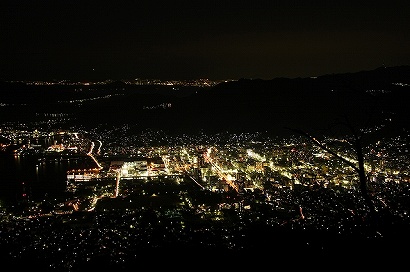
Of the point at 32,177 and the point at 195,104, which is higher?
the point at 195,104

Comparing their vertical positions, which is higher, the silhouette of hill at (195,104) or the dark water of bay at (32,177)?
the silhouette of hill at (195,104)

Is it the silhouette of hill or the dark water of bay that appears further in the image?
the silhouette of hill

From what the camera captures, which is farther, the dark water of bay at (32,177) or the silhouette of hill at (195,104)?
the silhouette of hill at (195,104)

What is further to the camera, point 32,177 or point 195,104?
Answer: point 195,104

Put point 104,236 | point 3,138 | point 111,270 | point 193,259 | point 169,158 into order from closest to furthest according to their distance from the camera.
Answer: point 193,259 < point 111,270 < point 104,236 < point 169,158 < point 3,138

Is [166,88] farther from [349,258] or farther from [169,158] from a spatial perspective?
[349,258]

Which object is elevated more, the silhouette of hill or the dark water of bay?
the silhouette of hill

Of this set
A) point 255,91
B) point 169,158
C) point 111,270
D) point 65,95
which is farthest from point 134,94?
point 111,270

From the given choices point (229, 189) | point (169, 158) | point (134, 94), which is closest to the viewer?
point (229, 189)
